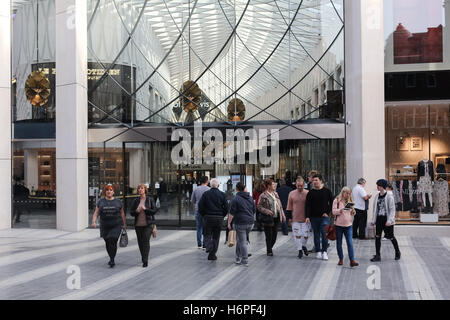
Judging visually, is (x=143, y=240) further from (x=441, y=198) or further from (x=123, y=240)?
(x=441, y=198)

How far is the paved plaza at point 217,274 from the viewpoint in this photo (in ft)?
25.7

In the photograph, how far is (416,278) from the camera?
8812mm

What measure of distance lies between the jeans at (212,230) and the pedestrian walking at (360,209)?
443 cm

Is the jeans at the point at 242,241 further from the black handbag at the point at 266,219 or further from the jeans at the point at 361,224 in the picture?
the jeans at the point at 361,224

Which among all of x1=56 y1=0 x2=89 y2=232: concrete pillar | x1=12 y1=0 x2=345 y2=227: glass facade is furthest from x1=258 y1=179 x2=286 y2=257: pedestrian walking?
x1=56 y1=0 x2=89 y2=232: concrete pillar

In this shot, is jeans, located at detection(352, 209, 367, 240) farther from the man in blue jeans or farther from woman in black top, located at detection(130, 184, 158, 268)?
woman in black top, located at detection(130, 184, 158, 268)

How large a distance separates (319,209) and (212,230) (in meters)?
2.37

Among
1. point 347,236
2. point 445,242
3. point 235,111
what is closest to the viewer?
point 347,236

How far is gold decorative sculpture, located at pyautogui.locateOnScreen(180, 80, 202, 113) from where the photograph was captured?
17.2 meters

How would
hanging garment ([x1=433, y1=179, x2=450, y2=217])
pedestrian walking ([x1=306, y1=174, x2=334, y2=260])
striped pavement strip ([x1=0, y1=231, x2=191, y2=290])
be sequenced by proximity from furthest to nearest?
1. hanging garment ([x1=433, y1=179, x2=450, y2=217])
2. pedestrian walking ([x1=306, y1=174, x2=334, y2=260])
3. striped pavement strip ([x1=0, y1=231, x2=191, y2=290])

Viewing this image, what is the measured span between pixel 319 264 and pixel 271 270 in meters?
1.20

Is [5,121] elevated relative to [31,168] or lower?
elevated

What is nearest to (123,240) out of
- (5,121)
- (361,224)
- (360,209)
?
(360,209)

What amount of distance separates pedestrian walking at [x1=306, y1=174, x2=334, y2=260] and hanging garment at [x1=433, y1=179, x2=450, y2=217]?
6.05 meters
